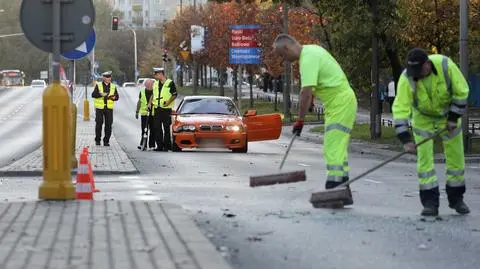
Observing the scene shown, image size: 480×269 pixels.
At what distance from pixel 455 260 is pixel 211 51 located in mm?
66951

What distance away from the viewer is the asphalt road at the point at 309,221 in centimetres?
817

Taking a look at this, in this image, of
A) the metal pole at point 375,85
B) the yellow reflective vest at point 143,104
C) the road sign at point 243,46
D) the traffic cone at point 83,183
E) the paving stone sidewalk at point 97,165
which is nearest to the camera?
the traffic cone at point 83,183

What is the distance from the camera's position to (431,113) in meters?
10.7

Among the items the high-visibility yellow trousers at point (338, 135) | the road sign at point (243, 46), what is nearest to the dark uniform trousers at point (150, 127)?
the high-visibility yellow trousers at point (338, 135)

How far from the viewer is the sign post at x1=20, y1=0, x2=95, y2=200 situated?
37.0ft

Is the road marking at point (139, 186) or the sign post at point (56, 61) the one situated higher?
the sign post at point (56, 61)

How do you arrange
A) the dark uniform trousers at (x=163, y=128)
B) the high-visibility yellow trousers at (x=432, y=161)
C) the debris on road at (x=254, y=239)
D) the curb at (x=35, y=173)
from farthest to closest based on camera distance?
the dark uniform trousers at (x=163, y=128)
the curb at (x=35, y=173)
the high-visibility yellow trousers at (x=432, y=161)
the debris on road at (x=254, y=239)

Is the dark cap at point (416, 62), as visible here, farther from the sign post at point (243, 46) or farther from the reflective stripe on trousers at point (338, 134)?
the sign post at point (243, 46)

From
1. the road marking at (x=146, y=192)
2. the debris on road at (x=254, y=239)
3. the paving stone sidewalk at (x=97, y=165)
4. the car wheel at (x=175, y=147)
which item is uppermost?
the debris on road at (x=254, y=239)

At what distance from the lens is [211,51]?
74.6 meters

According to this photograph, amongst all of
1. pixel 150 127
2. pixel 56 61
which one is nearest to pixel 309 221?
pixel 56 61

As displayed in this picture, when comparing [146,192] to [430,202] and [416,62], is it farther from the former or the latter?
[416,62]

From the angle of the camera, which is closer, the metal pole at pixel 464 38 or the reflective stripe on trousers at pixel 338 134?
the reflective stripe on trousers at pixel 338 134

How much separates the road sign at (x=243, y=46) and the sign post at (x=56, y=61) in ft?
153
